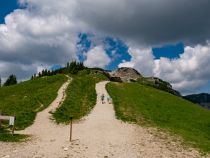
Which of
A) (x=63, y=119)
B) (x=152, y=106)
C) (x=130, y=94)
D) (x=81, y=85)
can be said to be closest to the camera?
(x=63, y=119)

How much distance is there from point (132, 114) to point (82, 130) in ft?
47.9

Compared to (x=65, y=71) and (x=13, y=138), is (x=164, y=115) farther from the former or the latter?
(x=65, y=71)

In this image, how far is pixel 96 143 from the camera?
30.5 m

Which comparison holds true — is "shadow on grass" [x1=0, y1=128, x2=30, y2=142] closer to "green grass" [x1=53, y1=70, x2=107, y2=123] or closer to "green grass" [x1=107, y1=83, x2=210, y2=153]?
"green grass" [x1=53, y1=70, x2=107, y2=123]

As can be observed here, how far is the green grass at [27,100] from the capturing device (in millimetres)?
46769

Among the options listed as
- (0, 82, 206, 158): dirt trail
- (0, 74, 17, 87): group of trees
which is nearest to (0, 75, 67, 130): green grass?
(0, 82, 206, 158): dirt trail

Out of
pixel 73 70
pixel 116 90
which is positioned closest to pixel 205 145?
pixel 116 90

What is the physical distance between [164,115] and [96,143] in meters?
26.8

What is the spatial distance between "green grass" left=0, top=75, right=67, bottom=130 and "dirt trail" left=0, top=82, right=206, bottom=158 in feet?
8.72

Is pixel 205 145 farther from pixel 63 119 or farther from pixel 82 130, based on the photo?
pixel 63 119

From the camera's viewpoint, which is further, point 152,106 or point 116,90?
point 116,90

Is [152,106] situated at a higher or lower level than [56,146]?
higher

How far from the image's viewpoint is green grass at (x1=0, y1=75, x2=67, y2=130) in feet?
153

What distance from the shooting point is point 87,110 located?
2144 inches
